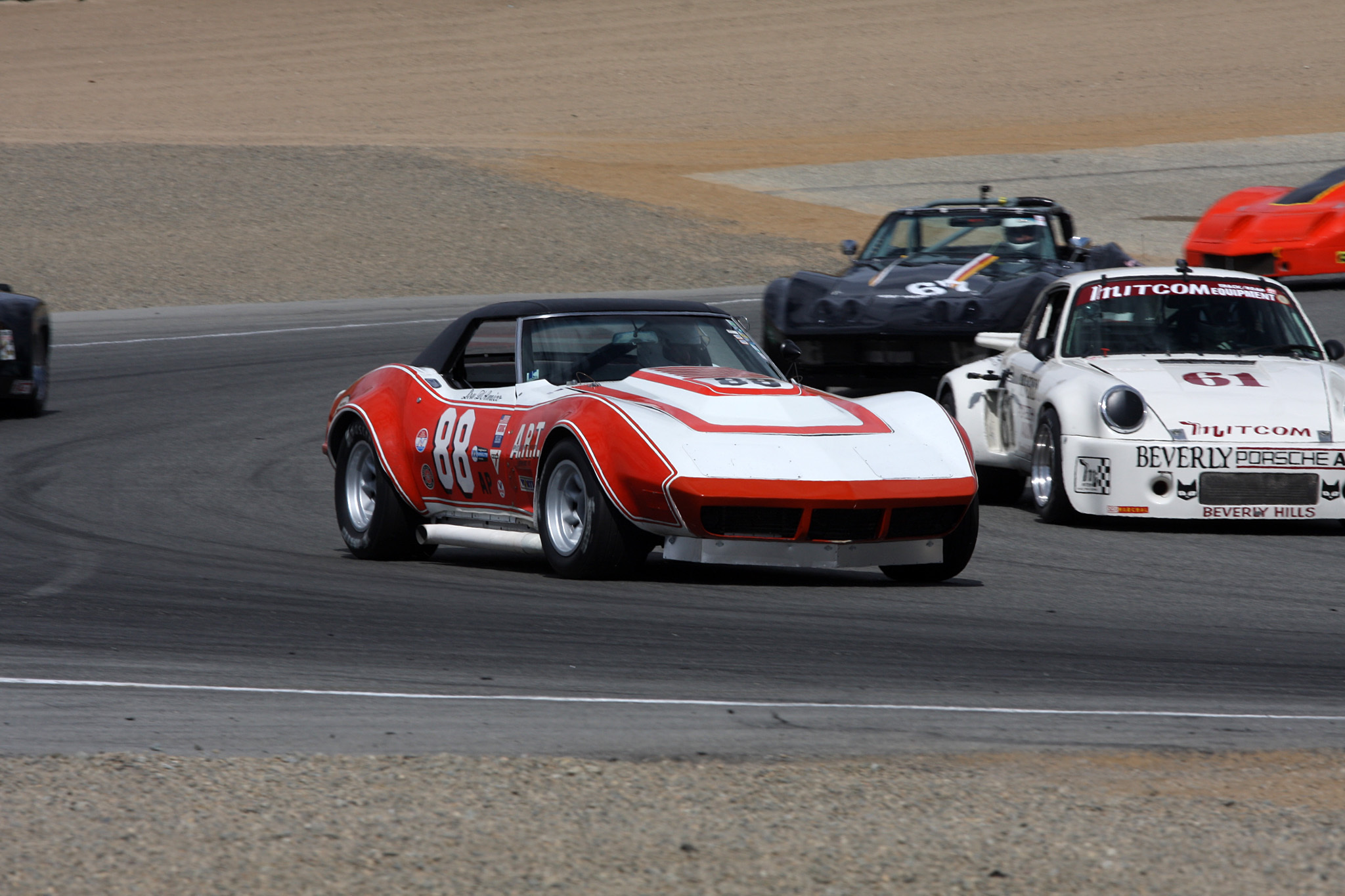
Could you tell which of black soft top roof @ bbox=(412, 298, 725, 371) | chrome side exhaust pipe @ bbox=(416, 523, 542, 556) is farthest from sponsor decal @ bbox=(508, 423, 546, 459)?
black soft top roof @ bbox=(412, 298, 725, 371)

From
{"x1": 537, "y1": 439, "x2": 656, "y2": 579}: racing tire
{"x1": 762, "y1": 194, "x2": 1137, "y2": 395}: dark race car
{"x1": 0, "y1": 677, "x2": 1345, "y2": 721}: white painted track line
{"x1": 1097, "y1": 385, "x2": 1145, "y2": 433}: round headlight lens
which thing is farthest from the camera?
{"x1": 762, "y1": 194, "x2": 1137, "y2": 395}: dark race car

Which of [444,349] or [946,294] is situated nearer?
[444,349]

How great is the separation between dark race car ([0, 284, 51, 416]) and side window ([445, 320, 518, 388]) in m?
5.54

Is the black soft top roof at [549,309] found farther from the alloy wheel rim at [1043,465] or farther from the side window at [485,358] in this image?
the alloy wheel rim at [1043,465]

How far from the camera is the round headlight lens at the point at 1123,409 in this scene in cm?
939

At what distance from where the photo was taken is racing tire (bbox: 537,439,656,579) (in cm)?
749

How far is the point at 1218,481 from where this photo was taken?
927 centimetres

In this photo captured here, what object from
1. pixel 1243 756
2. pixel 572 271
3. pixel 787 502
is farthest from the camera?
pixel 572 271

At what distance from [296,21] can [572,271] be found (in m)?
40.9

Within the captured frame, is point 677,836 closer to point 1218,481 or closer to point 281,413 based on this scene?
point 1218,481

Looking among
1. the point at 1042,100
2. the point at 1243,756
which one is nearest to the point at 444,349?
the point at 1243,756

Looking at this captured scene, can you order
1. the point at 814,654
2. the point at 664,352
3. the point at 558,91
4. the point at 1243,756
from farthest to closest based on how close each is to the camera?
the point at 558,91
the point at 664,352
the point at 814,654
the point at 1243,756

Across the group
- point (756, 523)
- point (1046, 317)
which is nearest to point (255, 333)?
point (1046, 317)

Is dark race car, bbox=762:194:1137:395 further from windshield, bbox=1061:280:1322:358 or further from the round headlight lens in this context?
the round headlight lens
